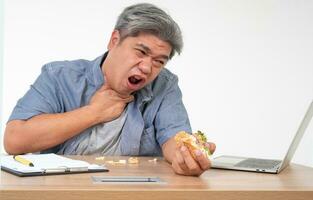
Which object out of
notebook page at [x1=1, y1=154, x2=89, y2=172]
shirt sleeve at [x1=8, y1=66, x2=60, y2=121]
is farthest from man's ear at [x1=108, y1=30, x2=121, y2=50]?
notebook page at [x1=1, y1=154, x2=89, y2=172]

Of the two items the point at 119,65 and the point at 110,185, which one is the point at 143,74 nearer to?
the point at 119,65

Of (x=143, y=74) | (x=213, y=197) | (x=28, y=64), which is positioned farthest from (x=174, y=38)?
(x=28, y=64)

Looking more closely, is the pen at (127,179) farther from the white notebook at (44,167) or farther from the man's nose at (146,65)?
the man's nose at (146,65)

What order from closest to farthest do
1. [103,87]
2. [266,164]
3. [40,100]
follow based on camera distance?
1. [266,164]
2. [40,100]
3. [103,87]

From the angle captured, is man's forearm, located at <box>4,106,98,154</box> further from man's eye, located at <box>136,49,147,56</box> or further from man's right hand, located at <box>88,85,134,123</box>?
man's eye, located at <box>136,49,147,56</box>

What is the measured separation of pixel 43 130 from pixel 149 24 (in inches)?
16.7

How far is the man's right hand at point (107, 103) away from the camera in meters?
1.31

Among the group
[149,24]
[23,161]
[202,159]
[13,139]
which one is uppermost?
[149,24]

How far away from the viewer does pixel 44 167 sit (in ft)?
2.84

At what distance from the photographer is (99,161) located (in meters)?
1.11

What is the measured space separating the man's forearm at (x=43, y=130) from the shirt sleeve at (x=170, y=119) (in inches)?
9.7

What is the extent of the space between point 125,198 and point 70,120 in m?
0.56

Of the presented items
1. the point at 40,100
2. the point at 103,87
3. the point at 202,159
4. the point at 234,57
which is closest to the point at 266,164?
the point at 202,159

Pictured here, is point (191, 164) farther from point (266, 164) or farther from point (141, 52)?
point (141, 52)
